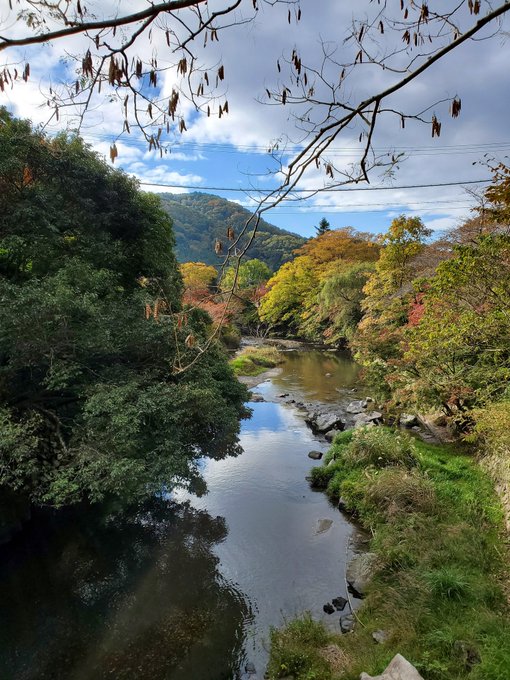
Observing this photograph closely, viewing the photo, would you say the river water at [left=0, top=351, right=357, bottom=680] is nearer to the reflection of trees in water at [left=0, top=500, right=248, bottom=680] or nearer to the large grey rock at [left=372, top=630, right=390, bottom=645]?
the reflection of trees in water at [left=0, top=500, right=248, bottom=680]

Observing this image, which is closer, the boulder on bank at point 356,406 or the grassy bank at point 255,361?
the boulder on bank at point 356,406

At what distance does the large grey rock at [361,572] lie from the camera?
6.35 m

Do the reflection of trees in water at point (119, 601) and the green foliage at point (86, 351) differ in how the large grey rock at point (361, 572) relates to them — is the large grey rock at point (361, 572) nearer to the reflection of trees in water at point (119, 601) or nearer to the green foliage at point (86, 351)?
the reflection of trees in water at point (119, 601)

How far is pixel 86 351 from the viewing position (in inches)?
319

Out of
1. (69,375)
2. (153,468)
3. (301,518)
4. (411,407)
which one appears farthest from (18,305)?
(411,407)

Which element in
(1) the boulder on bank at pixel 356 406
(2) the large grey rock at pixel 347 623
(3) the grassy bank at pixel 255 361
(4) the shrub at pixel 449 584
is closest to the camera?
(4) the shrub at pixel 449 584

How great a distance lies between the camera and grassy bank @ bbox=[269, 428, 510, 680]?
4445 mm

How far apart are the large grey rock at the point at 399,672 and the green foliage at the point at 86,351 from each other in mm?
4121

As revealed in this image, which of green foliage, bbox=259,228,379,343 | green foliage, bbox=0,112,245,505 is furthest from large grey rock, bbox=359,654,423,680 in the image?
green foliage, bbox=259,228,379,343

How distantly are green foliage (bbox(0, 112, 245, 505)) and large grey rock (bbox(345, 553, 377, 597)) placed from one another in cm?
334

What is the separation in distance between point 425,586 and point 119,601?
4730 mm

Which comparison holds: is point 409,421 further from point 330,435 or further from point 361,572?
point 361,572

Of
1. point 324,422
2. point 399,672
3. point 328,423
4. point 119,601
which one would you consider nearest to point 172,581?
point 119,601

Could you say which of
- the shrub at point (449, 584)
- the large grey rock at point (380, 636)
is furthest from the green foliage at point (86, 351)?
the shrub at point (449, 584)
